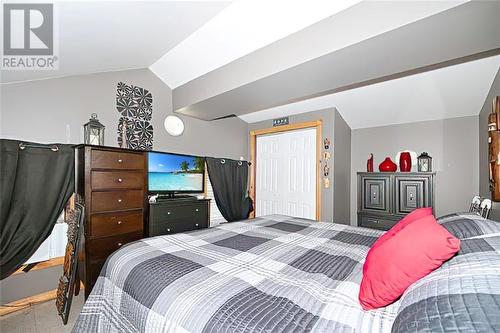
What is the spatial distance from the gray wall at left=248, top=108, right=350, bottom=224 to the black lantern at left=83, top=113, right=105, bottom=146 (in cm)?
287

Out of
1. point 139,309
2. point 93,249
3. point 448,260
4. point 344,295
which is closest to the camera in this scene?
point 448,260

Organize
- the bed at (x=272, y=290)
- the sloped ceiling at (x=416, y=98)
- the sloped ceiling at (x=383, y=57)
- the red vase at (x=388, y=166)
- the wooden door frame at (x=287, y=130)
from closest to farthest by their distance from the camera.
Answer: the bed at (x=272, y=290) → the sloped ceiling at (x=383, y=57) → the sloped ceiling at (x=416, y=98) → the red vase at (x=388, y=166) → the wooden door frame at (x=287, y=130)

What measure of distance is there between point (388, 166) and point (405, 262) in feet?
9.96

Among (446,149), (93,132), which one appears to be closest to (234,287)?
(93,132)

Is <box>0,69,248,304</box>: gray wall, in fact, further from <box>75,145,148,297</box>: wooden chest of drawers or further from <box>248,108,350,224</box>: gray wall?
<box>248,108,350,224</box>: gray wall

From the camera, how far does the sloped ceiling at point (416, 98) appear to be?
2.47 meters

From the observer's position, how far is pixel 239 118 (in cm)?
452

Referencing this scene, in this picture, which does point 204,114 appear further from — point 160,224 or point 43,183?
point 43,183

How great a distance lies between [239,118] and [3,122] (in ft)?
10.5

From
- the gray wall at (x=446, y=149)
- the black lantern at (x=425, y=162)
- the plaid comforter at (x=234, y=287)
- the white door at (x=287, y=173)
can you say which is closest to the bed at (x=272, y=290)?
the plaid comforter at (x=234, y=287)

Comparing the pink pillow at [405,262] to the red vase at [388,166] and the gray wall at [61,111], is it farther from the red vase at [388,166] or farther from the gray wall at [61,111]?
the gray wall at [61,111]

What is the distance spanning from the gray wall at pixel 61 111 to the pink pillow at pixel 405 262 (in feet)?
9.77

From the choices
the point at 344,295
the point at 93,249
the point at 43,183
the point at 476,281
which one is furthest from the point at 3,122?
the point at 476,281

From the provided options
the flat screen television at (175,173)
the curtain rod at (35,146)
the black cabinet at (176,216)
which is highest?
the curtain rod at (35,146)
